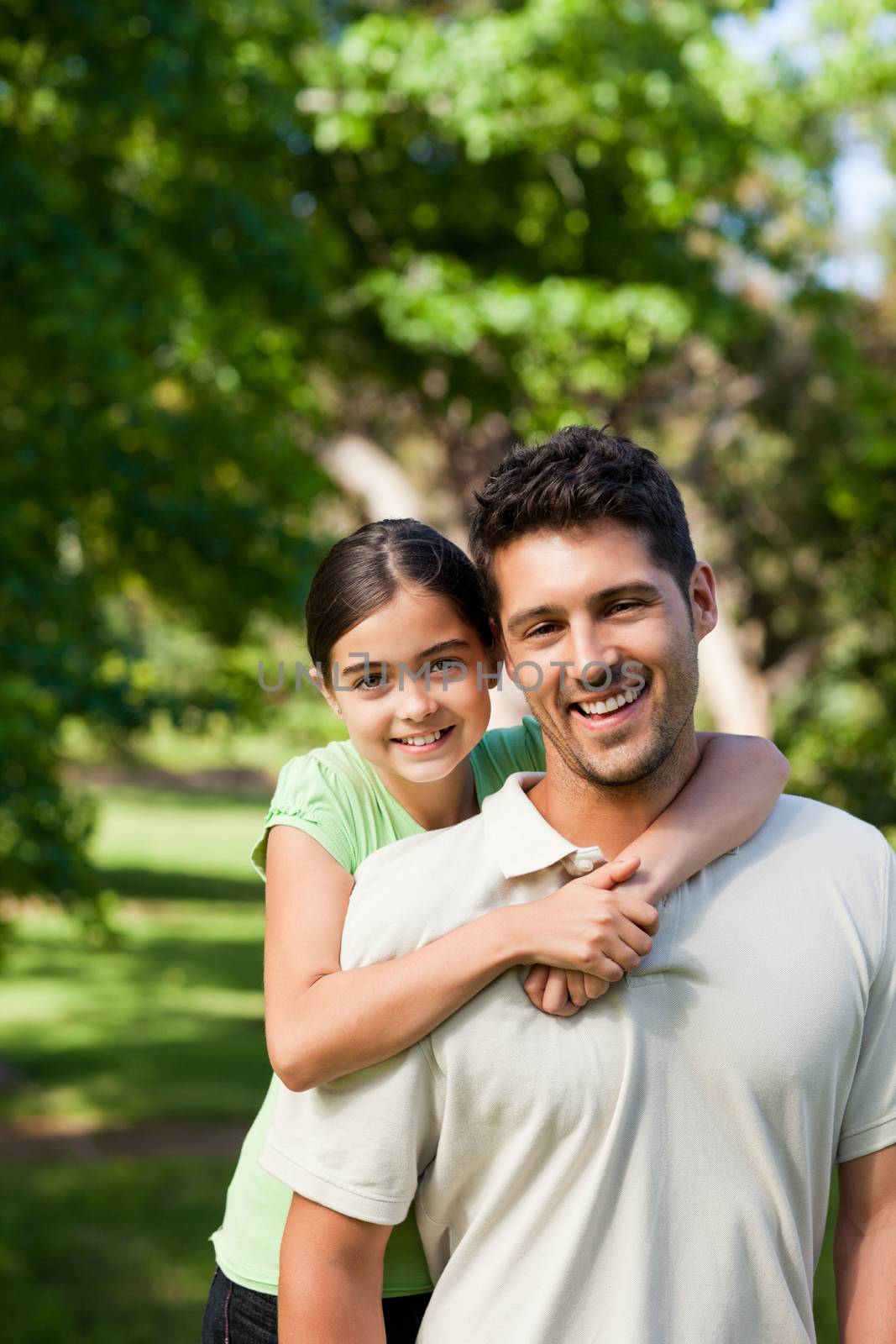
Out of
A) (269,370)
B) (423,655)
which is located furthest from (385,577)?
(269,370)

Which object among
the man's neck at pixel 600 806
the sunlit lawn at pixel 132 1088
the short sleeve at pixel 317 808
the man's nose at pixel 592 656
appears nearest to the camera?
the man's nose at pixel 592 656

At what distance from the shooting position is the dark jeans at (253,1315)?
6.64 ft

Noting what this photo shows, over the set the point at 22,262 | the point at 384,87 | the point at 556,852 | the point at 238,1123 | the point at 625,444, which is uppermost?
the point at 384,87

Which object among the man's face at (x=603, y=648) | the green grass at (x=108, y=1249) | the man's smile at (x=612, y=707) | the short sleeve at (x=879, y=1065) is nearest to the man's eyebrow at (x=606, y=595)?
the man's face at (x=603, y=648)

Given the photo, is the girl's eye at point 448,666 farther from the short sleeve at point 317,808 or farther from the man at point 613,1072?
the man at point 613,1072

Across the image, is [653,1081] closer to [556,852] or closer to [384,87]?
[556,852]

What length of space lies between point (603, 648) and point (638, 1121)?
1.83 feet

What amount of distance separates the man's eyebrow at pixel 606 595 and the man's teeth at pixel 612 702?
0.38ft

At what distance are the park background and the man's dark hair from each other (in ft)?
11.0

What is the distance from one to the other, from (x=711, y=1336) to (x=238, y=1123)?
8.00 meters

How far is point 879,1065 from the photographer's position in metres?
1.83

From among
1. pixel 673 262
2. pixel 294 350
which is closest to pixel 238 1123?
pixel 294 350

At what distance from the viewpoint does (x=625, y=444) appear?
1966 millimetres

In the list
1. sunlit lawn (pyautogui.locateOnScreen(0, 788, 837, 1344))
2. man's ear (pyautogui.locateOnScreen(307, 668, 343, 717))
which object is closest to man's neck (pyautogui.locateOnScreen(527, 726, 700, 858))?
man's ear (pyautogui.locateOnScreen(307, 668, 343, 717))
